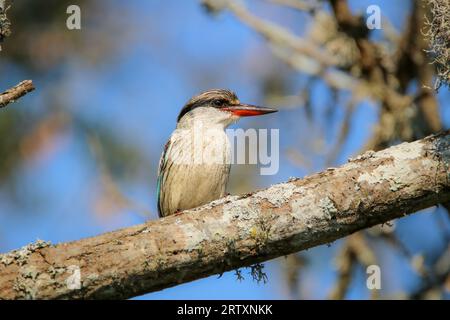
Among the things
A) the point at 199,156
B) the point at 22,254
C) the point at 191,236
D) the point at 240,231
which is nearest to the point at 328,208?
the point at 240,231

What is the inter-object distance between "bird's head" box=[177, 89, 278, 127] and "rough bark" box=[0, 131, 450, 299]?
70.5 inches

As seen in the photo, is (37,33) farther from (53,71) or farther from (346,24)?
(346,24)

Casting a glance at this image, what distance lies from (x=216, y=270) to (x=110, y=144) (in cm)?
324

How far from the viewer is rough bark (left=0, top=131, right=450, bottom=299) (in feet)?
10.8

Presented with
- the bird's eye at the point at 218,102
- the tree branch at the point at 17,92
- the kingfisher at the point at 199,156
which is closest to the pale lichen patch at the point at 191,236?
the tree branch at the point at 17,92

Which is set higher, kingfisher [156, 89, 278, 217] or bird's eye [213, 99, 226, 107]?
bird's eye [213, 99, 226, 107]

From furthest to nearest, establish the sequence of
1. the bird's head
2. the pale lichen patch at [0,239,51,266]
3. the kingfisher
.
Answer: the bird's head → the kingfisher → the pale lichen patch at [0,239,51,266]

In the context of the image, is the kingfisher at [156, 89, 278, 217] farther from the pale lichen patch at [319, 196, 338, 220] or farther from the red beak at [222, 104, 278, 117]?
the pale lichen patch at [319, 196, 338, 220]

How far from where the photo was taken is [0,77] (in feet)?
20.0

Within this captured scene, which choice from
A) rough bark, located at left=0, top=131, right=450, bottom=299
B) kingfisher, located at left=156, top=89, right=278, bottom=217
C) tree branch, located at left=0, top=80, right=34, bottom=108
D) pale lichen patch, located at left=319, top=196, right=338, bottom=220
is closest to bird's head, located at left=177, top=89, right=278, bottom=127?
kingfisher, located at left=156, top=89, right=278, bottom=217

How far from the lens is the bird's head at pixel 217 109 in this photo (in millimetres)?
5414

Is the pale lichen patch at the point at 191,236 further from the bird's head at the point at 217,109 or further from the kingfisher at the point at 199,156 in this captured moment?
the bird's head at the point at 217,109
